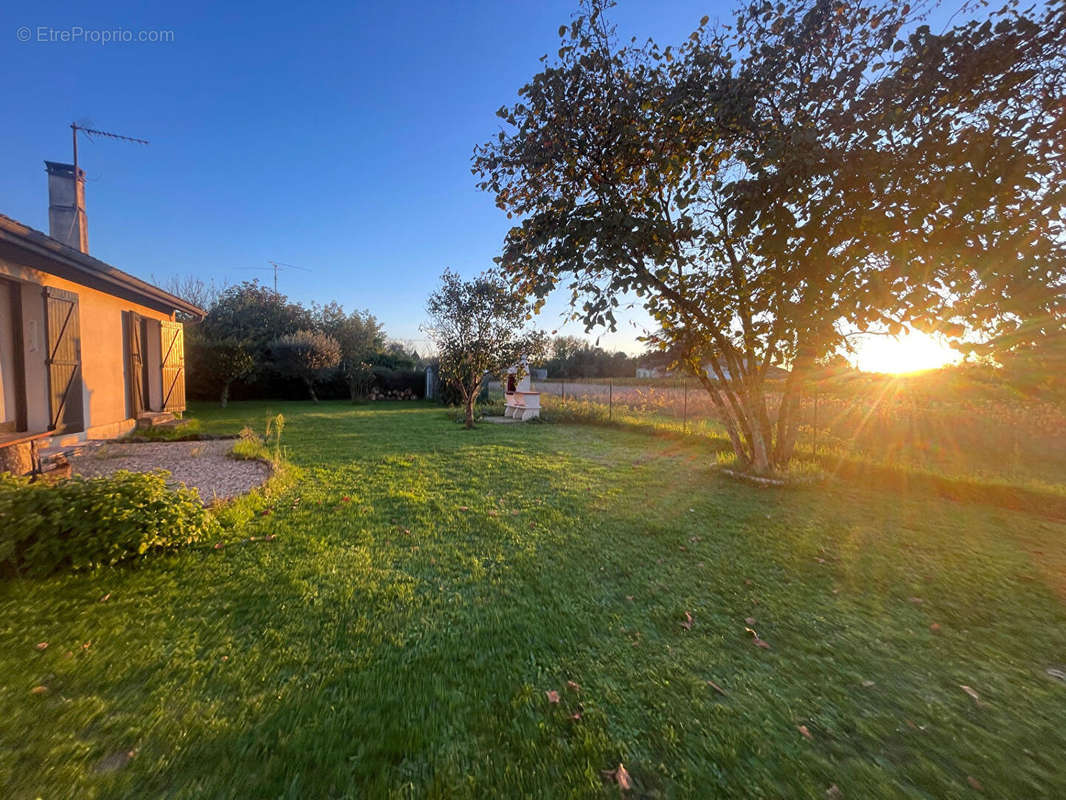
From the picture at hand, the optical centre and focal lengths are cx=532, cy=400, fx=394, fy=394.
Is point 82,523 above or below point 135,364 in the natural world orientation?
below

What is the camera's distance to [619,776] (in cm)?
140

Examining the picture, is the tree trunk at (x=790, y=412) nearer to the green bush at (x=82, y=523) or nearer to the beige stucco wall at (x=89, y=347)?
the green bush at (x=82, y=523)

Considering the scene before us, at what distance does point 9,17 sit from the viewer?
485 centimetres

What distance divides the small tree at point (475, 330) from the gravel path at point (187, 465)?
19.6 ft

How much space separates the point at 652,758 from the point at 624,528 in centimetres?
237

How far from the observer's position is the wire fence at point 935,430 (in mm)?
6371

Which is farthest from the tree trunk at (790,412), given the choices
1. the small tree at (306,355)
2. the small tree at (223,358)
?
the small tree at (223,358)

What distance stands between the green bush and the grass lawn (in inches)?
5.4

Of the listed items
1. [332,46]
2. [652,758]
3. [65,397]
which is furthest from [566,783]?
[332,46]

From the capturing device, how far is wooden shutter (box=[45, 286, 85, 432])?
4.90 m

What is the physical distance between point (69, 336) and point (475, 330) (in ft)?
25.2

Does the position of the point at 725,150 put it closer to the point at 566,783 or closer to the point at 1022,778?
the point at 1022,778

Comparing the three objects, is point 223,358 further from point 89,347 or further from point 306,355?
point 89,347

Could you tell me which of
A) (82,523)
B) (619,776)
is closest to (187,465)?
(82,523)
